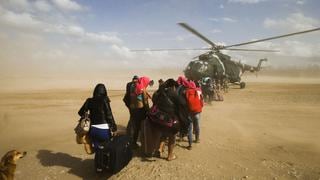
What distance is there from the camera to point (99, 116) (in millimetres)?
6559

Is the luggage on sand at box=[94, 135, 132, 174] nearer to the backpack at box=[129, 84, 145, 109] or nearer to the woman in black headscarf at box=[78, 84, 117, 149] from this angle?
the woman in black headscarf at box=[78, 84, 117, 149]

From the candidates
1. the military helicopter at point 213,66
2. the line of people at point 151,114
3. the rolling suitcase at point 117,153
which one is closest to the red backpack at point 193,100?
the line of people at point 151,114

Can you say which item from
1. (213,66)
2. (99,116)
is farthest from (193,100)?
(213,66)

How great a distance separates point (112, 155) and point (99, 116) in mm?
807

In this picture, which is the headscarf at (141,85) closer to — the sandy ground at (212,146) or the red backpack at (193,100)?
the red backpack at (193,100)

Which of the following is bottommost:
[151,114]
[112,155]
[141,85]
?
[112,155]

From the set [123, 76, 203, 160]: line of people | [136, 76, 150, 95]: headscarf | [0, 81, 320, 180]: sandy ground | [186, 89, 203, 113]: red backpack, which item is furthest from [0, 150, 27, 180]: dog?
[186, 89, 203, 113]: red backpack

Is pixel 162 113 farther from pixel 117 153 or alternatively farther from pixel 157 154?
pixel 157 154

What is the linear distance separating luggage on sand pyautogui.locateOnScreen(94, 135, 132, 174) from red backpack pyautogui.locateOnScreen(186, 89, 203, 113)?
2.00 meters

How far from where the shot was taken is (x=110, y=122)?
6.66 m

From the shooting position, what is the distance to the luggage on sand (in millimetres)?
6387

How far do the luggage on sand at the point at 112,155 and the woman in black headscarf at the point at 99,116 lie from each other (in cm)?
16

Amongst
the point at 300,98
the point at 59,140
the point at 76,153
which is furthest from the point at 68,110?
the point at 300,98

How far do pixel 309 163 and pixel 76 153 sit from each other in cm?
541
